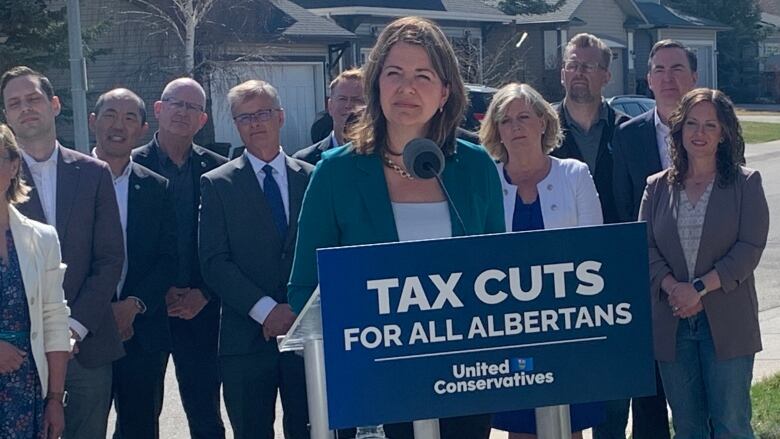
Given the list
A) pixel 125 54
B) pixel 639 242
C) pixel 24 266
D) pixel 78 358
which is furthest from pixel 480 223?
pixel 125 54

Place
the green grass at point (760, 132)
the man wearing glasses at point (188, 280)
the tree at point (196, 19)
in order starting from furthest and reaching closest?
the green grass at point (760, 132) → the tree at point (196, 19) → the man wearing glasses at point (188, 280)

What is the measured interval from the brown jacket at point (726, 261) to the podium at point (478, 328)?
2.12 m

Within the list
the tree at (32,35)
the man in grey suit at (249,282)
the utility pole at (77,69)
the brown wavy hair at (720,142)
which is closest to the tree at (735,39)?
the tree at (32,35)

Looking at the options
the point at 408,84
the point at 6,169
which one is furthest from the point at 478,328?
the point at 6,169

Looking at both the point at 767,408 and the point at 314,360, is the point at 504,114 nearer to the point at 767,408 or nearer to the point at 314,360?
the point at 314,360

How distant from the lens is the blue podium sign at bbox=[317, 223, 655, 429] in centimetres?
276

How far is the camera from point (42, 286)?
425 centimetres

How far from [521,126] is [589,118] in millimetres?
984

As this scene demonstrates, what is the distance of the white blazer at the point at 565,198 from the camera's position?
5.11m

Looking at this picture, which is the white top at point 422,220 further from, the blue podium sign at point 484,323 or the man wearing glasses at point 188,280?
the man wearing glasses at point 188,280

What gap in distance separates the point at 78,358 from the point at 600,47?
3285 millimetres

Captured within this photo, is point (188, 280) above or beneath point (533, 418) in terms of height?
above

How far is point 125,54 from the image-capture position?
27344 mm

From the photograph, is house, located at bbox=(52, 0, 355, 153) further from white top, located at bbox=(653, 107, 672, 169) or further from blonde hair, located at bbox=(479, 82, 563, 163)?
blonde hair, located at bbox=(479, 82, 563, 163)
